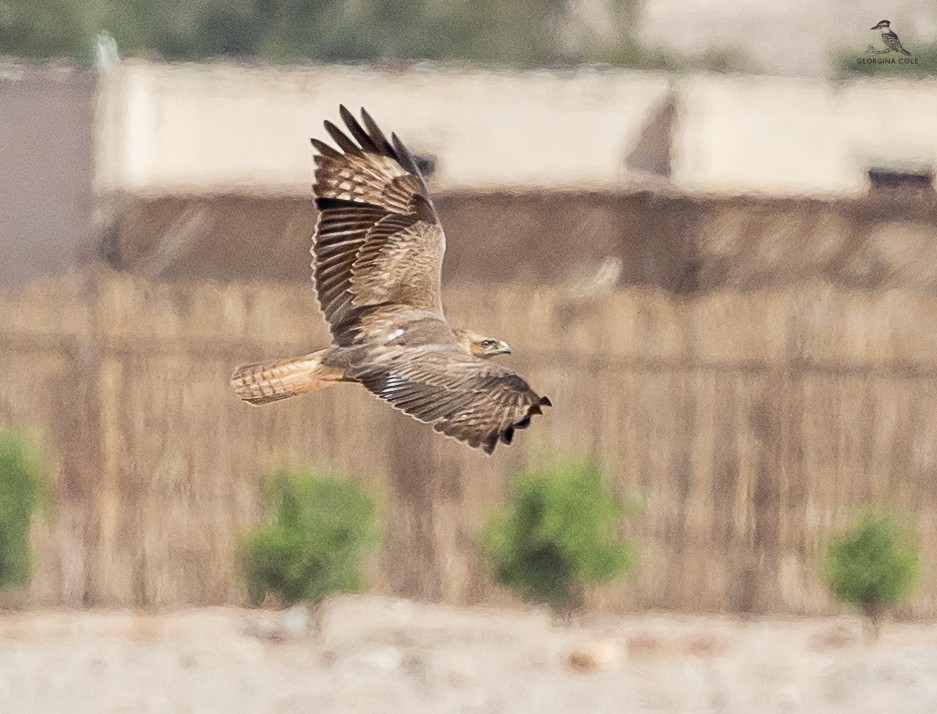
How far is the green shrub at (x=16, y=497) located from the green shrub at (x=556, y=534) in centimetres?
282

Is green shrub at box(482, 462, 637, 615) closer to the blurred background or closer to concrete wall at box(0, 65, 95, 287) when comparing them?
the blurred background

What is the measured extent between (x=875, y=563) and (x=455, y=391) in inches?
252

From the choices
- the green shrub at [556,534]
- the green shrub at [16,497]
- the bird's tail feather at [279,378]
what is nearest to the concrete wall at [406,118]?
the green shrub at [16,497]

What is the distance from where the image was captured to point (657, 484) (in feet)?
46.1

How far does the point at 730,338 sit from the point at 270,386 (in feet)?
21.6

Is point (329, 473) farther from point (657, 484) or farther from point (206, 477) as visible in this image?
point (657, 484)

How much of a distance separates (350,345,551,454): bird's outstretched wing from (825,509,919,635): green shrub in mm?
5963

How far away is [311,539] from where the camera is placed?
13.0 metres

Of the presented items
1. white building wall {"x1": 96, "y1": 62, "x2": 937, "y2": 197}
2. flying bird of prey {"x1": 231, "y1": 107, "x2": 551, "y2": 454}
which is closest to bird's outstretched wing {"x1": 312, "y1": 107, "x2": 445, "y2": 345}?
flying bird of prey {"x1": 231, "y1": 107, "x2": 551, "y2": 454}

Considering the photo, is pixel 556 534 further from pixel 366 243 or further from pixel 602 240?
pixel 366 243

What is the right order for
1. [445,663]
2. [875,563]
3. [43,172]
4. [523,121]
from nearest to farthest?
[445,663] → [875,563] → [523,121] → [43,172]

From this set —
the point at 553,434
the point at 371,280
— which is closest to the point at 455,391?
the point at 371,280

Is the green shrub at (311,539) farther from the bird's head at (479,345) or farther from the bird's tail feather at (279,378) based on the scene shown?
the bird's tail feather at (279,378)

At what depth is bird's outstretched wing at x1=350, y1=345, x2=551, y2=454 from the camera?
7.09 m
